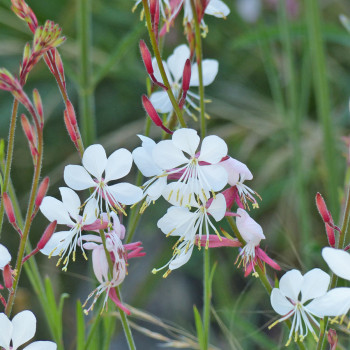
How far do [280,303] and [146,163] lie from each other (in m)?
0.13

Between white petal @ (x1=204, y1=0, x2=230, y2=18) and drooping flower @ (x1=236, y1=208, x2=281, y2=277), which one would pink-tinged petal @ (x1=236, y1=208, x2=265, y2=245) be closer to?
drooping flower @ (x1=236, y1=208, x2=281, y2=277)

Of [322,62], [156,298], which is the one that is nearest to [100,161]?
[322,62]

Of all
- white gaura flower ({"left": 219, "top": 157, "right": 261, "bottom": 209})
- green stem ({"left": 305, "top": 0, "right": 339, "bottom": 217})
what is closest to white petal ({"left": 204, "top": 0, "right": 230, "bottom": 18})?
white gaura flower ({"left": 219, "top": 157, "right": 261, "bottom": 209})

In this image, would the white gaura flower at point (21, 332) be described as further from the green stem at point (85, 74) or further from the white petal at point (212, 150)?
the green stem at point (85, 74)

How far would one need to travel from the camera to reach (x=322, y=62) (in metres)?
0.95

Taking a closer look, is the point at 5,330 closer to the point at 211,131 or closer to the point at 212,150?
the point at 212,150

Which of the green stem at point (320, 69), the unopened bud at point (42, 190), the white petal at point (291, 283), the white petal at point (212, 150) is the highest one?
the white petal at point (212, 150)

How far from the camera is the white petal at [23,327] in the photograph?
434mm

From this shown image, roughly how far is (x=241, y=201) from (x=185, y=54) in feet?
0.57

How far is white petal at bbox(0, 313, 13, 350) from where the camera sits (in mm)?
425

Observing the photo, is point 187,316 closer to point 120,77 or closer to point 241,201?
point 120,77

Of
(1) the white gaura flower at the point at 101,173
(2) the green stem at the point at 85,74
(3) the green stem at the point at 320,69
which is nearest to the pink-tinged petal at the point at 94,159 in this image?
(1) the white gaura flower at the point at 101,173

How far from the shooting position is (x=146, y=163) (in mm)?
462

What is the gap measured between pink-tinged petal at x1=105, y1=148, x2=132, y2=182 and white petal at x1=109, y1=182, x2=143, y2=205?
0.01 meters
